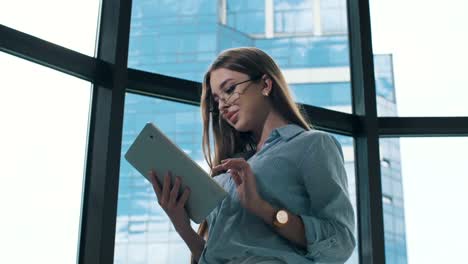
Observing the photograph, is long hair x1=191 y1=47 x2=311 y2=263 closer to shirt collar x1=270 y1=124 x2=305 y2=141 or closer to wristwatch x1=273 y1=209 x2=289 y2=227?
shirt collar x1=270 y1=124 x2=305 y2=141

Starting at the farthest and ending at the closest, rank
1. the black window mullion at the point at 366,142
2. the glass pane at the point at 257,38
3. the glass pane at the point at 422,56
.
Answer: the glass pane at the point at 422,56, the black window mullion at the point at 366,142, the glass pane at the point at 257,38

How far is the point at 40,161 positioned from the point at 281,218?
1.21 meters

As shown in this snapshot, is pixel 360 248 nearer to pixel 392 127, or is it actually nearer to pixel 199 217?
pixel 392 127

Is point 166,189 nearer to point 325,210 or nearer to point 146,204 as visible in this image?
point 325,210

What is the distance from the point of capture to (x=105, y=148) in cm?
255

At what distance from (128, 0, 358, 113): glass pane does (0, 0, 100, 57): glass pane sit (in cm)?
16

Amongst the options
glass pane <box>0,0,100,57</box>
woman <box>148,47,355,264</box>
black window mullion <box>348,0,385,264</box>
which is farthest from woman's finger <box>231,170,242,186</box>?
black window mullion <box>348,0,385,264</box>

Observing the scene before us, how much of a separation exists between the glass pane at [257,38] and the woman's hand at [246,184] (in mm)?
1352

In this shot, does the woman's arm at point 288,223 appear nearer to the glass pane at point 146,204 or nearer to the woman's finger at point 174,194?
the woman's finger at point 174,194

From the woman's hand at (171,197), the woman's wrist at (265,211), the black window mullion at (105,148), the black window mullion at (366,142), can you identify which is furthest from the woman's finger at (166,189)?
the black window mullion at (366,142)

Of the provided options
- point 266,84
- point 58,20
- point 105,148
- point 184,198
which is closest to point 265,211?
point 184,198

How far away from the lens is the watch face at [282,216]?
152cm

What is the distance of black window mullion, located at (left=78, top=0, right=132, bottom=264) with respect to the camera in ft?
8.14

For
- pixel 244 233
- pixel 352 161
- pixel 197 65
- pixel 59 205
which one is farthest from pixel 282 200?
pixel 352 161
